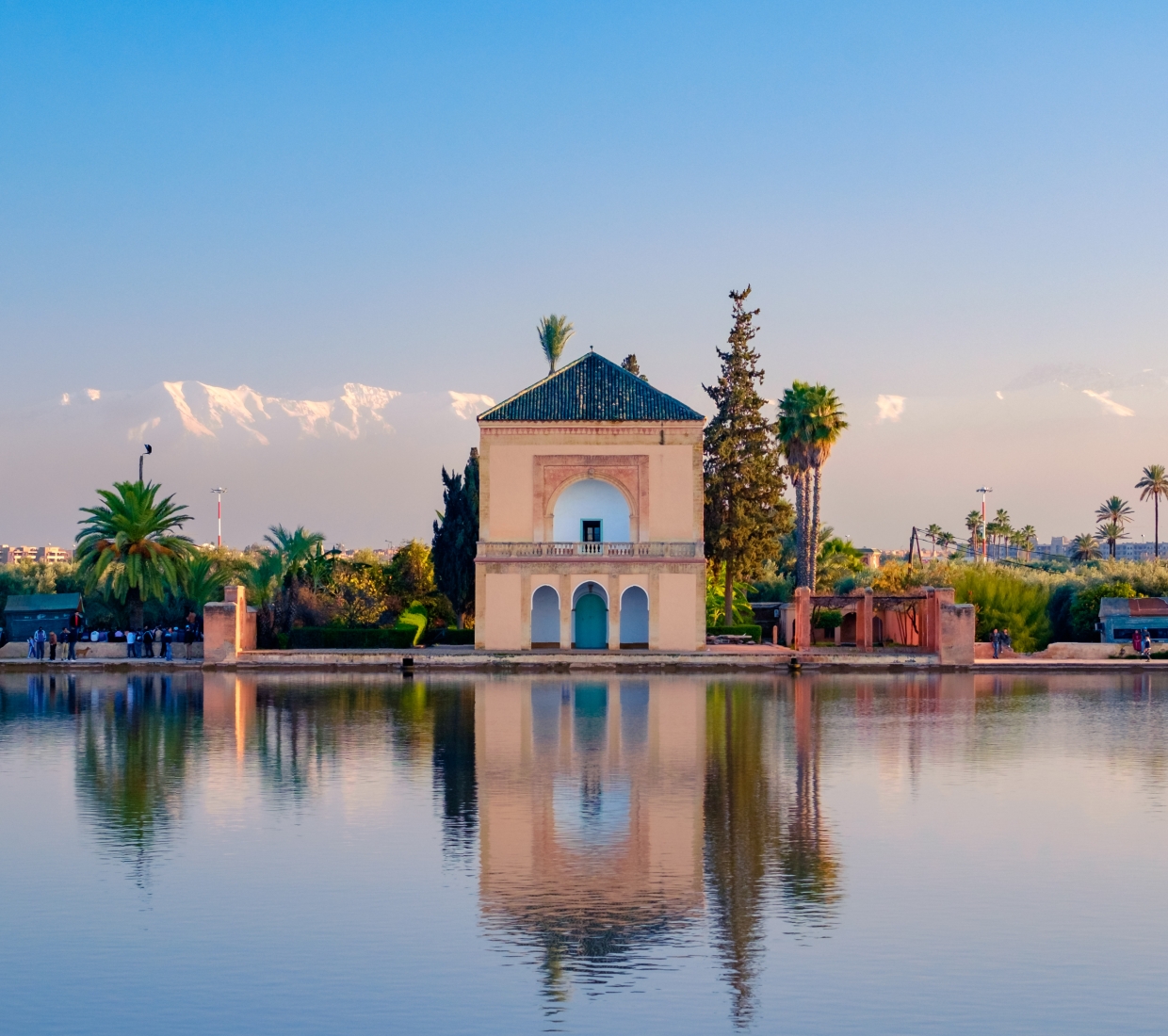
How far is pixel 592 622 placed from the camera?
42.3m

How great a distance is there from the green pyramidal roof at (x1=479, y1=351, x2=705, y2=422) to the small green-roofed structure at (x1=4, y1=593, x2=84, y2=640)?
13.6 m

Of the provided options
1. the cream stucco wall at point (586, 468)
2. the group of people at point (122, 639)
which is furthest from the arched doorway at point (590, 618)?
the group of people at point (122, 639)

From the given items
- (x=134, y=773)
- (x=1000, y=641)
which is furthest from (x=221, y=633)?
(x=1000, y=641)

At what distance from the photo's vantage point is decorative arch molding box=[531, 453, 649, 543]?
135 ft

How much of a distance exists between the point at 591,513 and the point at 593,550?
1694 mm

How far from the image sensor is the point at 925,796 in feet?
53.8

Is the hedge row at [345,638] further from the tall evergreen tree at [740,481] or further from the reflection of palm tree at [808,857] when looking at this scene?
the reflection of palm tree at [808,857]

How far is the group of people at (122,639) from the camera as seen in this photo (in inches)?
1571

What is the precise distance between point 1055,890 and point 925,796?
4.56 m

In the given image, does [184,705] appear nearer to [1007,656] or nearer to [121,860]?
[121,860]

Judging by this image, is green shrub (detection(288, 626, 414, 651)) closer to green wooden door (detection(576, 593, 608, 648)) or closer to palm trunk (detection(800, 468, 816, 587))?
green wooden door (detection(576, 593, 608, 648))

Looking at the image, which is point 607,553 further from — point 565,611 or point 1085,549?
point 1085,549

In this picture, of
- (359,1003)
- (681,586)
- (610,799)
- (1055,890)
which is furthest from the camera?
(681,586)

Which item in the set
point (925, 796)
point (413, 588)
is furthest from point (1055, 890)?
point (413, 588)
